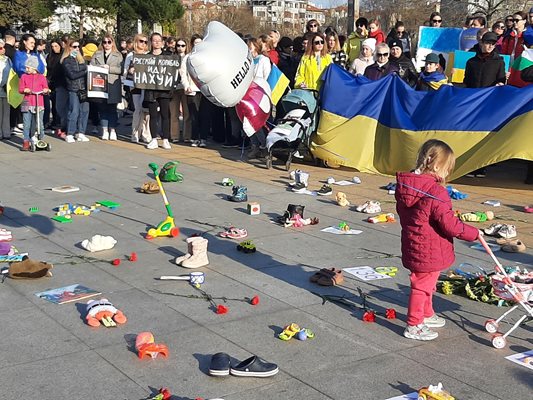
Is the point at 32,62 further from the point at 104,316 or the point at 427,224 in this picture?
the point at 427,224

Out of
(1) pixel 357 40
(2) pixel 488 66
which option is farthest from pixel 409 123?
(1) pixel 357 40

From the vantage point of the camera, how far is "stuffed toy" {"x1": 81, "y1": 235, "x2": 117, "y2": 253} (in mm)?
7617

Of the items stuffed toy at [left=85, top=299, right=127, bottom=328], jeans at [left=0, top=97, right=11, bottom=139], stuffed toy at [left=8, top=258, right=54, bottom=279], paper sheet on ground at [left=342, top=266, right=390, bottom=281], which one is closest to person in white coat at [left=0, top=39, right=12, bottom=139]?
jeans at [left=0, top=97, right=11, bottom=139]

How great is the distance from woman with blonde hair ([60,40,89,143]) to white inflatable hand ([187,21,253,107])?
4871 millimetres

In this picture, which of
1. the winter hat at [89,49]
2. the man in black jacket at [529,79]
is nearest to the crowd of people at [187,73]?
the man in black jacket at [529,79]

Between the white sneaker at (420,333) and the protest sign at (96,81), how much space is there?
35.7 feet

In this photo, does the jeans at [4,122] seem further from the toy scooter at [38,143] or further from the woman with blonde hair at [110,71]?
the woman with blonde hair at [110,71]

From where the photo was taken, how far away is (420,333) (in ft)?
18.2

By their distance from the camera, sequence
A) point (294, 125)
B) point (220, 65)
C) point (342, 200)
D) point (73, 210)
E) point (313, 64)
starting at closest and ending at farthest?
point (73, 210) → point (342, 200) → point (220, 65) → point (294, 125) → point (313, 64)

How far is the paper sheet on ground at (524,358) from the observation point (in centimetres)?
512

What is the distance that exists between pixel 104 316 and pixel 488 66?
28.0 feet

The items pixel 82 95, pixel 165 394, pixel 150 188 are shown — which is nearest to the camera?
pixel 165 394

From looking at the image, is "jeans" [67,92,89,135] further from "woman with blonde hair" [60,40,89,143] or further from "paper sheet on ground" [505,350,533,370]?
"paper sheet on ground" [505,350,533,370]

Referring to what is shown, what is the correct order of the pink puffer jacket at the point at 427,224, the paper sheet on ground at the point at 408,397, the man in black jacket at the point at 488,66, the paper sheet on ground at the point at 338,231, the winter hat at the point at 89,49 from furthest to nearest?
the winter hat at the point at 89,49
the man in black jacket at the point at 488,66
the paper sheet on ground at the point at 338,231
the pink puffer jacket at the point at 427,224
the paper sheet on ground at the point at 408,397
